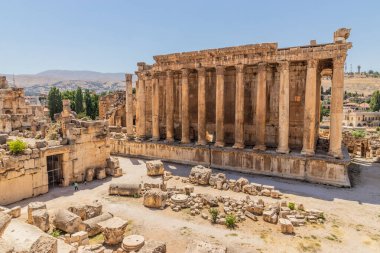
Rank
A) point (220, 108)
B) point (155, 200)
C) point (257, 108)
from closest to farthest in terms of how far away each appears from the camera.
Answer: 1. point (155, 200)
2. point (257, 108)
3. point (220, 108)

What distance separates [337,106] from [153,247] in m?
13.9

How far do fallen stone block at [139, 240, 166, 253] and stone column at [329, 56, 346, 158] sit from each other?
1269cm

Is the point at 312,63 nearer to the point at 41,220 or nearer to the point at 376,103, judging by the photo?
the point at 41,220

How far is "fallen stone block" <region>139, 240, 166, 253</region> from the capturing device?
353 inches

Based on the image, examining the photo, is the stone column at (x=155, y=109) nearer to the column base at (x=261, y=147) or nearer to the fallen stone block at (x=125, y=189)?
the fallen stone block at (x=125, y=189)

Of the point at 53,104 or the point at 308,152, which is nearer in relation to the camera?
the point at 308,152

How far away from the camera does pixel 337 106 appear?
16562 mm

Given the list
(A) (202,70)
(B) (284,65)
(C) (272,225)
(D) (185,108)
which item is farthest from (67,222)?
(B) (284,65)

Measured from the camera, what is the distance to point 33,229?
879cm

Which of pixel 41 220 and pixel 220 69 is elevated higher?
pixel 220 69

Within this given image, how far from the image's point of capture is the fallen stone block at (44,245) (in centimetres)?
662

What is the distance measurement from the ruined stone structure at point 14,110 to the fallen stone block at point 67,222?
72.2ft

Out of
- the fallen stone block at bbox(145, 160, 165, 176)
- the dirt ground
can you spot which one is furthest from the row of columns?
the fallen stone block at bbox(145, 160, 165, 176)

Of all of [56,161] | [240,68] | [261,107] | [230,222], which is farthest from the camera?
[240,68]
